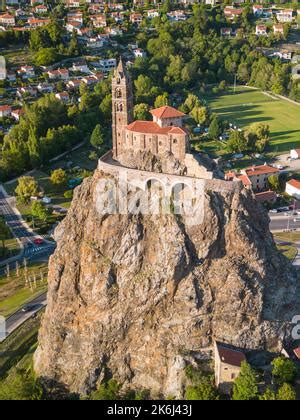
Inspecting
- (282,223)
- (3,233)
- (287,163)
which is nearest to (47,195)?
(3,233)

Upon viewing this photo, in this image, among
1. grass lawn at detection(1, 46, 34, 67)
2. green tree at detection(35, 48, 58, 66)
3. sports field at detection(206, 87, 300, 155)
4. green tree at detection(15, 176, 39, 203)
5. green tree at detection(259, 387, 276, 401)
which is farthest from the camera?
grass lawn at detection(1, 46, 34, 67)

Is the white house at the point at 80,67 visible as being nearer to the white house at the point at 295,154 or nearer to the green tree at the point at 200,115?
the green tree at the point at 200,115

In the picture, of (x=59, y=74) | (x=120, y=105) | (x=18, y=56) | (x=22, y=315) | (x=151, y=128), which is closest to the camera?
(x=151, y=128)

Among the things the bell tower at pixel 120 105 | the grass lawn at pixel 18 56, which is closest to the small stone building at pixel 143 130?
the bell tower at pixel 120 105

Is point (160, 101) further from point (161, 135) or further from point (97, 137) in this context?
point (161, 135)

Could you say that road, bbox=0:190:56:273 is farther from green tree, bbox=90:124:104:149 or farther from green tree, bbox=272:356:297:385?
green tree, bbox=272:356:297:385

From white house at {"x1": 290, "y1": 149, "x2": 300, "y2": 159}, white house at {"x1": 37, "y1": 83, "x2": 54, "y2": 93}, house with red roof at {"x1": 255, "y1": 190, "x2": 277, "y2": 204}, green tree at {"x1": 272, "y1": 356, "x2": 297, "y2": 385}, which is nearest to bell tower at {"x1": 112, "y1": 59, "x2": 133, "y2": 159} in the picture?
green tree at {"x1": 272, "y1": 356, "x2": 297, "y2": 385}
